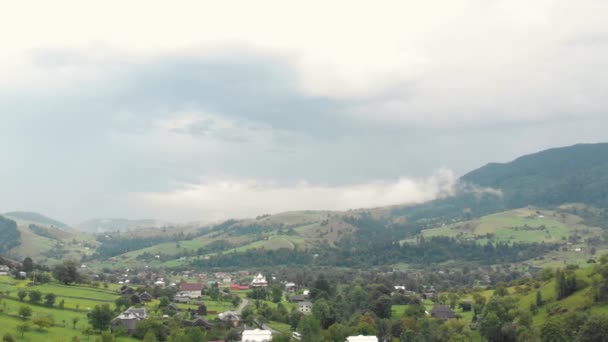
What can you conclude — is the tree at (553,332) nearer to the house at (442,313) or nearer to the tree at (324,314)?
the house at (442,313)

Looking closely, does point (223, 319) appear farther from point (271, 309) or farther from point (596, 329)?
point (596, 329)

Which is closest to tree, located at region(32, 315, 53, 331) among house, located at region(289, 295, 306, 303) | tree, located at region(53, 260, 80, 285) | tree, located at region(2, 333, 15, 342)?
tree, located at region(2, 333, 15, 342)

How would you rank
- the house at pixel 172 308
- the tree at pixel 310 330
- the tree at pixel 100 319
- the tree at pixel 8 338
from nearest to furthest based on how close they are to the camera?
the tree at pixel 8 338
the tree at pixel 310 330
the tree at pixel 100 319
the house at pixel 172 308

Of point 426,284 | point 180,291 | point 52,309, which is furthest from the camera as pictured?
point 426,284

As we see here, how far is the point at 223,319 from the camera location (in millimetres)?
96250

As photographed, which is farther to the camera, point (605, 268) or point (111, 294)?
point (111, 294)

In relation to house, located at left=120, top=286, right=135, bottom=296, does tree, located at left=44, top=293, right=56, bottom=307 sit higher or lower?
higher

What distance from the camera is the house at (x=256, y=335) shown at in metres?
82.4

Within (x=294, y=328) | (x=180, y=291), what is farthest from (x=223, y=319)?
(x=180, y=291)

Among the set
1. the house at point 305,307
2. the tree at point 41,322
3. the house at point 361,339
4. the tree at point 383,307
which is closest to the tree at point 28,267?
the tree at point 41,322

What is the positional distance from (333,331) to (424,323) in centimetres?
1289

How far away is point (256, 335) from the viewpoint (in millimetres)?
84000

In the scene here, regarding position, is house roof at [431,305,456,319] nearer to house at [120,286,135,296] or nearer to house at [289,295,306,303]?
house at [289,295,306,303]

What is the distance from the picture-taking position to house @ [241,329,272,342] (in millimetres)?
82438
